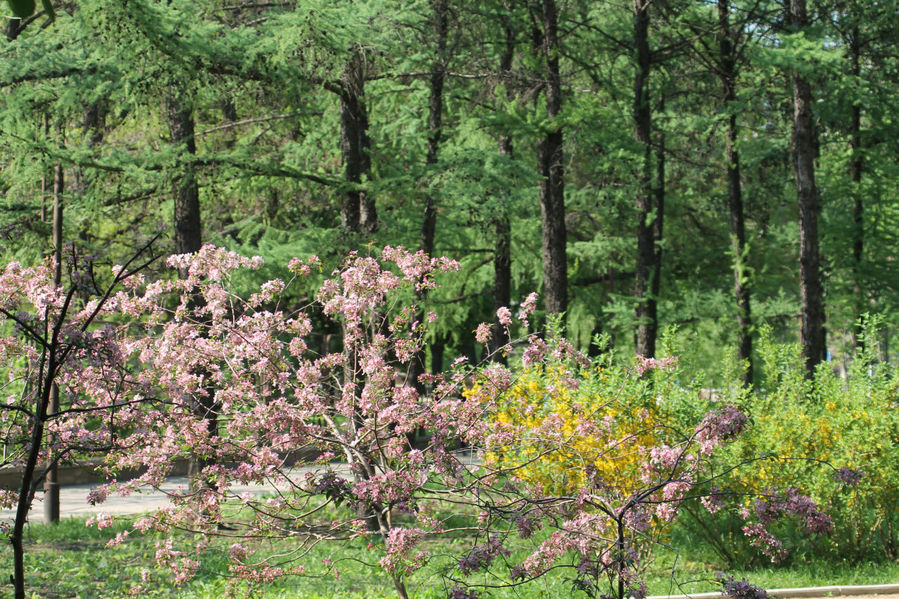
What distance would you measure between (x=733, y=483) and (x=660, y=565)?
1334 mm

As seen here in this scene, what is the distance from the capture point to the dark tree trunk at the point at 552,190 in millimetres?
14266

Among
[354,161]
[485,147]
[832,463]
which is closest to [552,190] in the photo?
[485,147]

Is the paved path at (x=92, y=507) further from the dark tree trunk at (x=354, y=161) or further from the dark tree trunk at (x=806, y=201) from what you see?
the dark tree trunk at (x=806, y=201)

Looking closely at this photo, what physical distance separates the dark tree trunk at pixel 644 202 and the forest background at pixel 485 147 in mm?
62

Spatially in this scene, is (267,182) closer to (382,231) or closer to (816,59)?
(382,231)

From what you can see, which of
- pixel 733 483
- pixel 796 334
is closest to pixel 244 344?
pixel 733 483

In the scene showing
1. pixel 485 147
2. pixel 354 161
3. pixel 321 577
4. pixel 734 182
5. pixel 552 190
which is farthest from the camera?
pixel 734 182

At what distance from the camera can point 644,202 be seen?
17797 mm

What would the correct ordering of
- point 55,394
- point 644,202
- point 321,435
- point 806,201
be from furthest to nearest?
point 644,202
point 806,201
point 55,394
point 321,435

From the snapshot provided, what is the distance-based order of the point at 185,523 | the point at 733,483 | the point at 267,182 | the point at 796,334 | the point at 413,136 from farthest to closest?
the point at 796,334
the point at 413,136
the point at 267,182
the point at 733,483
the point at 185,523

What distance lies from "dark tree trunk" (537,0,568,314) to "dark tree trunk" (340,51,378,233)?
107 inches

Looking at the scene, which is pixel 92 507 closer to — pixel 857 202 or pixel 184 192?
pixel 184 192

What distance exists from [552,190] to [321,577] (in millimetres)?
7897

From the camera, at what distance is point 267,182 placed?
557 inches
